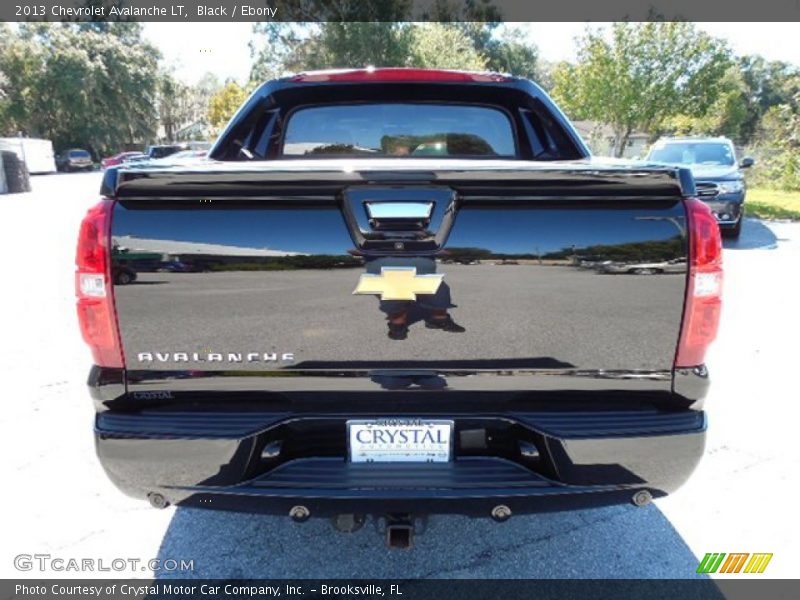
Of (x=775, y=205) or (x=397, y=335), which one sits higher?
(x=397, y=335)

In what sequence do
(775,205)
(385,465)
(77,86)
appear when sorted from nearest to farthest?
(385,465) < (775,205) < (77,86)

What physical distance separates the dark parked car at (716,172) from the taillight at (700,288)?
338 inches

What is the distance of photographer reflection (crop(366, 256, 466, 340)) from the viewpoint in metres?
1.76

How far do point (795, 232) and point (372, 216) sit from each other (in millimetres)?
13821

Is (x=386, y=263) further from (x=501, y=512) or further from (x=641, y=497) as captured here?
(x=641, y=497)

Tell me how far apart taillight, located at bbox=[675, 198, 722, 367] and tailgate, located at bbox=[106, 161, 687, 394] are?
5 cm

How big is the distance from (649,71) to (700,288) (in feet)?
80.3

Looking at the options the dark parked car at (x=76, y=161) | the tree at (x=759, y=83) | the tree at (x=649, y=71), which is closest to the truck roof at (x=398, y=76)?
the tree at (x=649, y=71)

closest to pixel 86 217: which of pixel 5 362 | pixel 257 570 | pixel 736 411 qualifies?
pixel 257 570

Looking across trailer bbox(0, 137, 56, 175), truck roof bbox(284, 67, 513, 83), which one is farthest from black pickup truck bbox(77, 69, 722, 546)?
trailer bbox(0, 137, 56, 175)

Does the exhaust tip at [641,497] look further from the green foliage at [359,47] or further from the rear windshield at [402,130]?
the green foliage at [359,47]

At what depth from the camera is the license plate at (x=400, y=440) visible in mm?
1893

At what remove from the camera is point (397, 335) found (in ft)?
5.97

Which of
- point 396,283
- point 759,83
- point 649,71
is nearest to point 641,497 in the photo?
point 396,283
